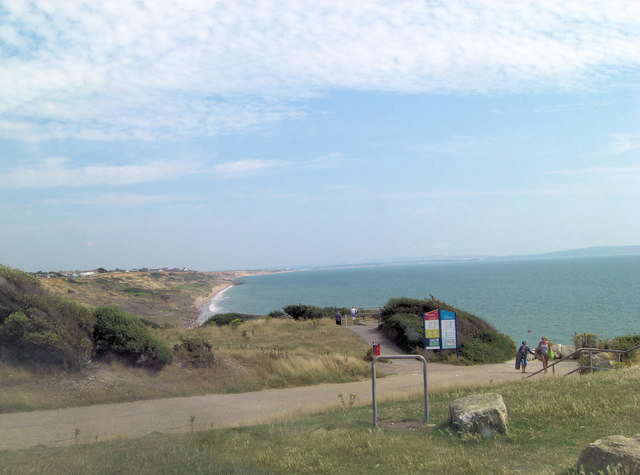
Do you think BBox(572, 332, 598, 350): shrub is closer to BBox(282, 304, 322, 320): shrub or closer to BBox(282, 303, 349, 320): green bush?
BBox(282, 303, 349, 320): green bush

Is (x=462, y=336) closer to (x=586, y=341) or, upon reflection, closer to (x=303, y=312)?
(x=586, y=341)

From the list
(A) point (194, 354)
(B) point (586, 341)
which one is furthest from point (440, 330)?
(A) point (194, 354)

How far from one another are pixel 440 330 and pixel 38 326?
52.1 feet

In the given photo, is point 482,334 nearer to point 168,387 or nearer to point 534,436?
point 168,387

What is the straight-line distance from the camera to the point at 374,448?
677 cm

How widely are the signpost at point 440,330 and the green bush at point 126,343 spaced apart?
459 inches

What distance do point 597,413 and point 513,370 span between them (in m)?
14.1

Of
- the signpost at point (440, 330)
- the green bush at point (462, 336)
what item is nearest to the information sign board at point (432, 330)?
the signpost at point (440, 330)

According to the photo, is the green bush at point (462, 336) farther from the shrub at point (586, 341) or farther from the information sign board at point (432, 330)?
the shrub at point (586, 341)

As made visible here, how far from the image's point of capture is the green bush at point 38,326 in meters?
14.2

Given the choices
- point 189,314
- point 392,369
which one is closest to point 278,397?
point 392,369

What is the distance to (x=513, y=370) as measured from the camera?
21031mm

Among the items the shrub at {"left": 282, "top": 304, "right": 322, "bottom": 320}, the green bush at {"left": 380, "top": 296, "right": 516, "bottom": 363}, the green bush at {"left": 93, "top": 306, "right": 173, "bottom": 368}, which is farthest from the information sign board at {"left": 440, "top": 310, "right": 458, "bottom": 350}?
the shrub at {"left": 282, "top": 304, "right": 322, "bottom": 320}

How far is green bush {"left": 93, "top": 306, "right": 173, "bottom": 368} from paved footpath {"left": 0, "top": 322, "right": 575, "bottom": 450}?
2.32 m
